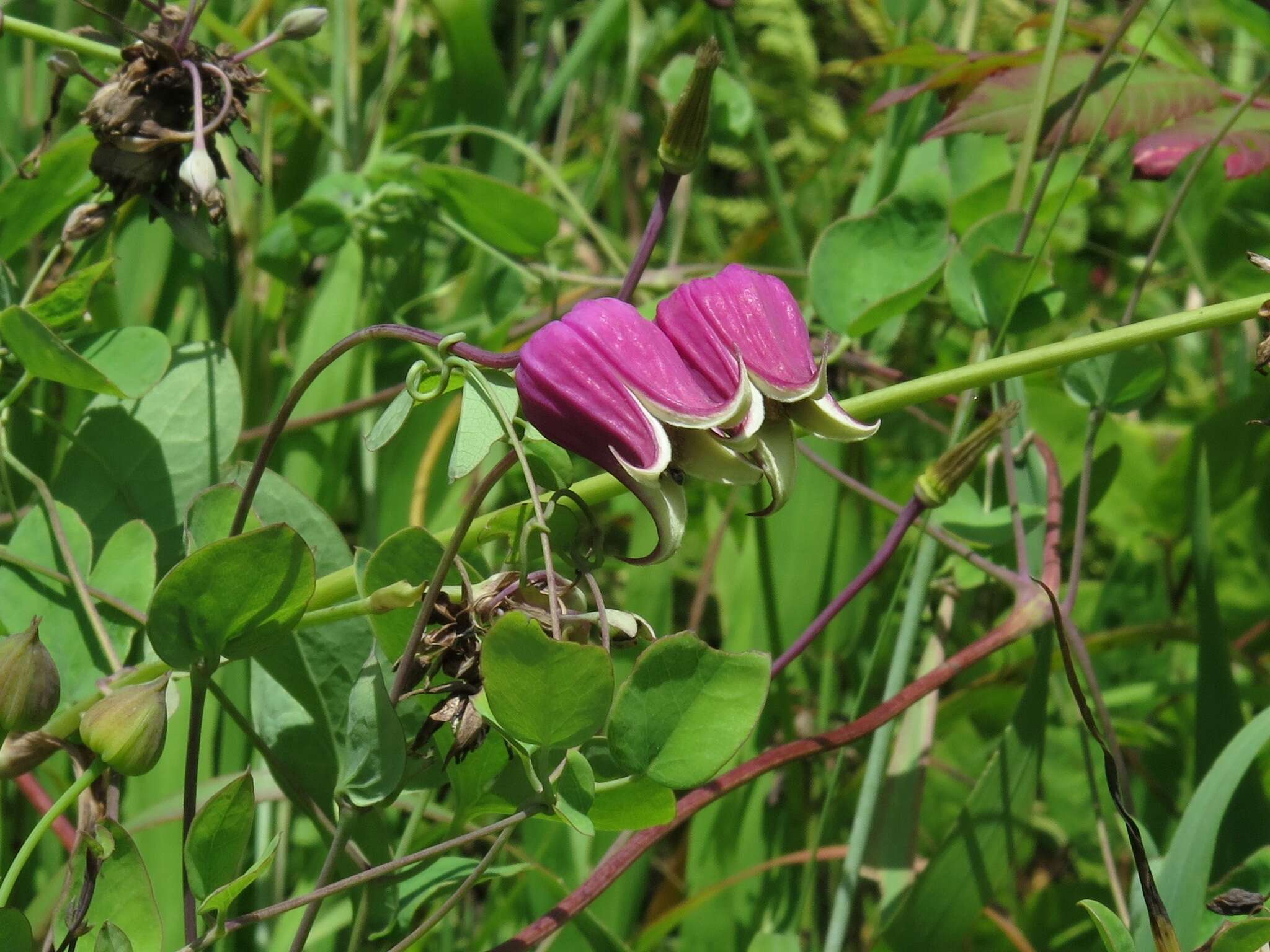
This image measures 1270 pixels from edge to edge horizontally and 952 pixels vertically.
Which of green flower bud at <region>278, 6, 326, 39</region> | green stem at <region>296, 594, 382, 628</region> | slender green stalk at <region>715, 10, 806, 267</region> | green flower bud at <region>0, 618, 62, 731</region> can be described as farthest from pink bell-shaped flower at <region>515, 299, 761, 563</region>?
slender green stalk at <region>715, 10, 806, 267</region>

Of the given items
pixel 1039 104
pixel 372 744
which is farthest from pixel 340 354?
pixel 1039 104

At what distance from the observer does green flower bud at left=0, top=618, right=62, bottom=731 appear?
516mm

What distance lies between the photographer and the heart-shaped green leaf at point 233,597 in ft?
1.64

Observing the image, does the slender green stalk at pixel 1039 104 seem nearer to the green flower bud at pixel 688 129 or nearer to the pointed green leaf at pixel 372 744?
the green flower bud at pixel 688 129

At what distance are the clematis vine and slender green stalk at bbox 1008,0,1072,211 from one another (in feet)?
1.28

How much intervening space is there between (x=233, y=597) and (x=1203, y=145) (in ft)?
2.46

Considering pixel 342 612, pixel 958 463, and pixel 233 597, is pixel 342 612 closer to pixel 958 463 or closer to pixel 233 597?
pixel 233 597

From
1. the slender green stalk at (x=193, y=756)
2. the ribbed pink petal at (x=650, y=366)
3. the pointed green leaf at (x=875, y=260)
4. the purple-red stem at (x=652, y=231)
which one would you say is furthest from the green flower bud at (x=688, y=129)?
the slender green stalk at (x=193, y=756)

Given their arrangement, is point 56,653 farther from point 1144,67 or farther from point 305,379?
point 1144,67

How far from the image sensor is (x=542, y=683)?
445 mm

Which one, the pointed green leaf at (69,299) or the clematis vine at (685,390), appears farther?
the pointed green leaf at (69,299)

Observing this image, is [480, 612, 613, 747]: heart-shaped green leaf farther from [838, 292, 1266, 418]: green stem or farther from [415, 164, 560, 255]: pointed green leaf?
[415, 164, 560, 255]: pointed green leaf

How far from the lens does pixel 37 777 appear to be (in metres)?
0.88

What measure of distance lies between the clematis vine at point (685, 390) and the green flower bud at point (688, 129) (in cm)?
10
